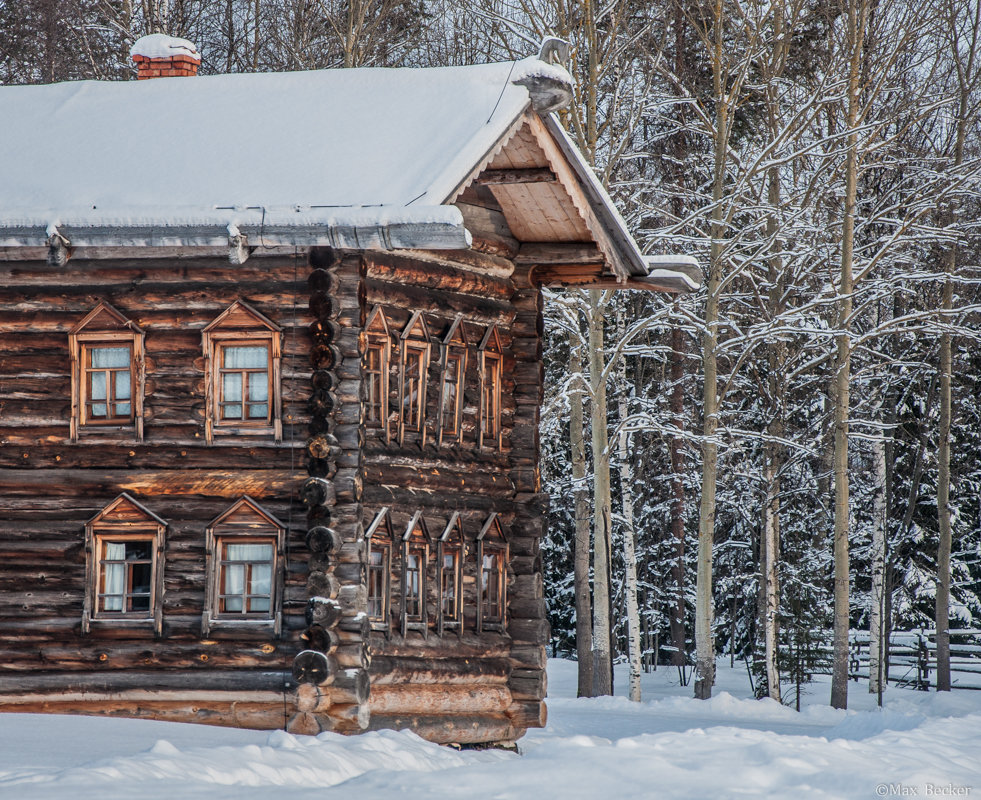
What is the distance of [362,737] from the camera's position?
13602mm

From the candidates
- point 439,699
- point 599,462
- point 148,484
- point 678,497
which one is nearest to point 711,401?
point 599,462

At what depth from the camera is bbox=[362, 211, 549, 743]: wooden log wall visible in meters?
15.3

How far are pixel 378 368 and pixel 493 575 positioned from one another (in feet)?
11.2

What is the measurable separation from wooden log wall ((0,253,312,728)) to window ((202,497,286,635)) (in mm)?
109

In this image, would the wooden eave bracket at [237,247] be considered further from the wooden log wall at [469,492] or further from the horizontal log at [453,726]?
the horizontal log at [453,726]

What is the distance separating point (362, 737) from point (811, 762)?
4592mm

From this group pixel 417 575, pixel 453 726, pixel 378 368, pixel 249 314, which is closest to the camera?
pixel 249 314

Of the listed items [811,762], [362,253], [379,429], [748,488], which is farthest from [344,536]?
[748,488]

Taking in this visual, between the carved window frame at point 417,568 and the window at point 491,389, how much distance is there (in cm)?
180

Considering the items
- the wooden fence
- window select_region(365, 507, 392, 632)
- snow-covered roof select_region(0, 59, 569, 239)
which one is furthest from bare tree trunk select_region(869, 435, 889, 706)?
window select_region(365, 507, 392, 632)

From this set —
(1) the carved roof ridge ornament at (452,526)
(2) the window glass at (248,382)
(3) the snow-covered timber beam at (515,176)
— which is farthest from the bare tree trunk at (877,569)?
(2) the window glass at (248,382)

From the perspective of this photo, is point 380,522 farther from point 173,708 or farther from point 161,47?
point 161,47

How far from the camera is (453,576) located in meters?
16.4

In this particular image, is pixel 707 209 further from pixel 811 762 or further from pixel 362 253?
pixel 811 762
